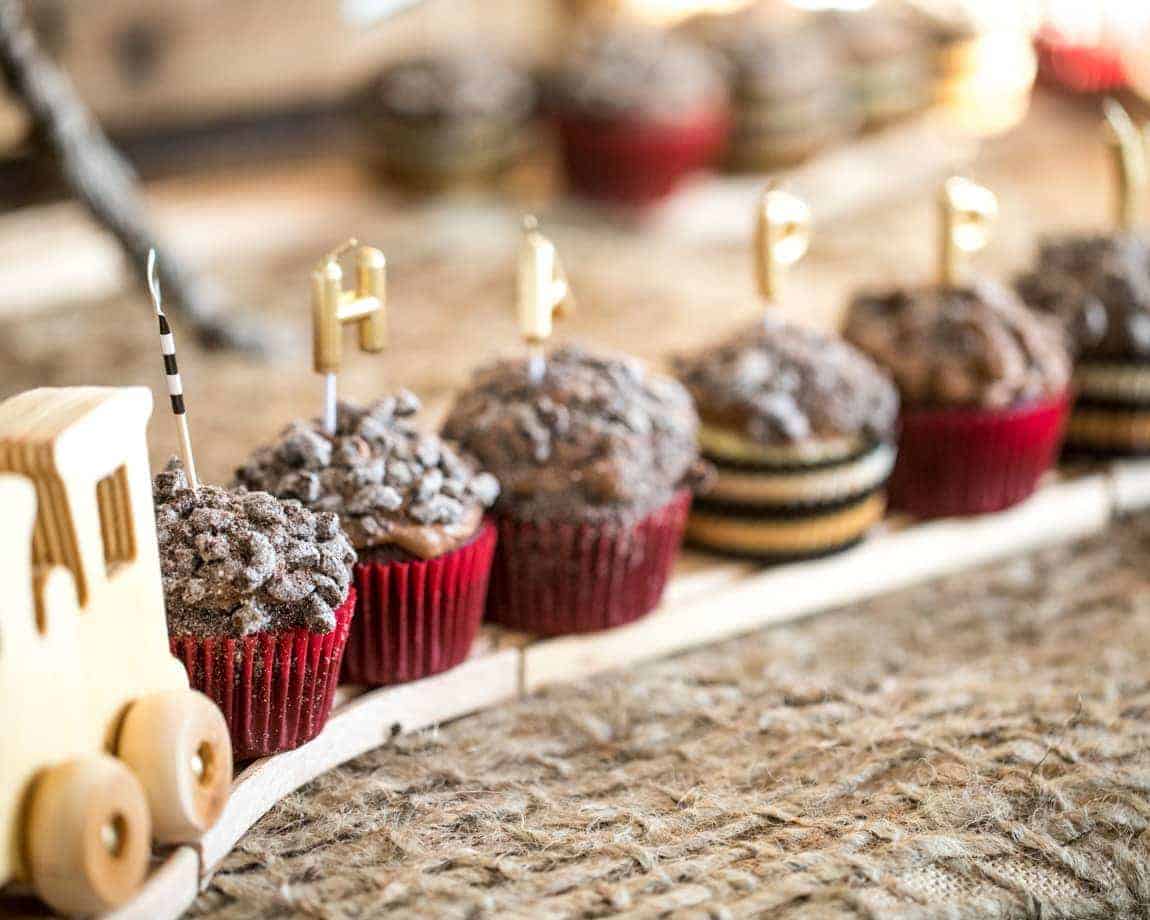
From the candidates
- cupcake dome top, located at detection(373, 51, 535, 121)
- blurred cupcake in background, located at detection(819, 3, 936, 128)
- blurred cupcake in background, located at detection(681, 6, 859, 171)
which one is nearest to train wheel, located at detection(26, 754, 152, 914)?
cupcake dome top, located at detection(373, 51, 535, 121)

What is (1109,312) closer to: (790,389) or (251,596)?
(790,389)

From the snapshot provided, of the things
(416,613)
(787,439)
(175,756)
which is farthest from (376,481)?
(787,439)

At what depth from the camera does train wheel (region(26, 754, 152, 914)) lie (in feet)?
4.24

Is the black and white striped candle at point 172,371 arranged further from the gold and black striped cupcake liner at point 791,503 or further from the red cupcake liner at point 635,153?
the red cupcake liner at point 635,153

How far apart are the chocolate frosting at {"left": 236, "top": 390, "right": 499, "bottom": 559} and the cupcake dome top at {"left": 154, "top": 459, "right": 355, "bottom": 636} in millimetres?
104

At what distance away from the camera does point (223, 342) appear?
3.30 meters

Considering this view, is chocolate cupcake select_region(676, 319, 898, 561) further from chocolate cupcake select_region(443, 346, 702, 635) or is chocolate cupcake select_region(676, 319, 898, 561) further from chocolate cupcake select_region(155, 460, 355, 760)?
chocolate cupcake select_region(155, 460, 355, 760)

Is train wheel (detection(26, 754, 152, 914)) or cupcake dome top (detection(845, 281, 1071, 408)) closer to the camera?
train wheel (detection(26, 754, 152, 914))

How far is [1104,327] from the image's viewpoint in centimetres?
260

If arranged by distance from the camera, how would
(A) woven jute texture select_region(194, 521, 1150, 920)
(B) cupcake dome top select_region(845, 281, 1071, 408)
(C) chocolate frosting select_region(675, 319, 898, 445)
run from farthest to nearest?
(B) cupcake dome top select_region(845, 281, 1071, 408), (C) chocolate frosting select_region(675, 319, 898, 445), (A) woven jute texture select_region(194, 521, 1150, 920)

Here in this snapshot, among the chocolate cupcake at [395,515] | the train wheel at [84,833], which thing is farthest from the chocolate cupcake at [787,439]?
the train wheel at [84,833]

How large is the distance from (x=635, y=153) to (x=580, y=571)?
2569mm

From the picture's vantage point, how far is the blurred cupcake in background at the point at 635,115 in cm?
424

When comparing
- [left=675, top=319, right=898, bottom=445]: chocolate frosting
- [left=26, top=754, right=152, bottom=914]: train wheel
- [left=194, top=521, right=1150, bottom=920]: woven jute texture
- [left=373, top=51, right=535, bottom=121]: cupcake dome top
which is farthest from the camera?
[left=373, top=51, right=535, bottom=121]: cupcake dome top
